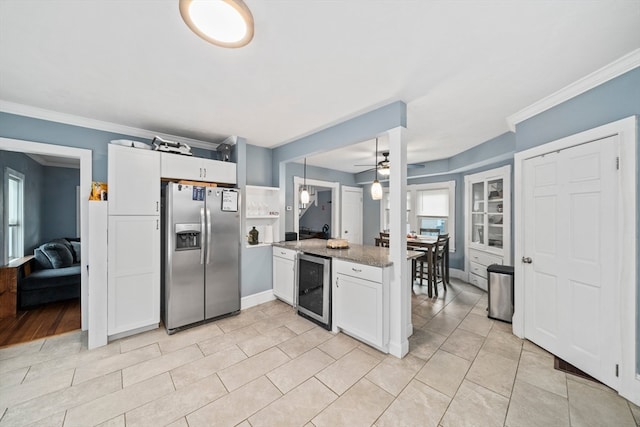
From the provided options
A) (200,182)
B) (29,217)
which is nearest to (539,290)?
(200,182)

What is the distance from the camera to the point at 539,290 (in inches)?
96.4

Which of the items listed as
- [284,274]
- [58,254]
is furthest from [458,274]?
[58,254]

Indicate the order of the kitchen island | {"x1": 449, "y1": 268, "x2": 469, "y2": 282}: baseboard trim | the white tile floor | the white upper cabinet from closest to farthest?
the white tile floor → the kitchen island → the white upper cabinet → {"x1": 449, "y1": 268, "x2": 469, "y2": 282}: baseboard trim

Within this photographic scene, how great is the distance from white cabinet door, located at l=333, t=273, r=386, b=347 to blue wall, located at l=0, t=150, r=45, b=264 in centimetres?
477

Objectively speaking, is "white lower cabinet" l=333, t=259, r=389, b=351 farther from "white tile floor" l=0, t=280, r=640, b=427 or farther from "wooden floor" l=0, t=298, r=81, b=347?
"wooden floor" l=0, t=298, r=81, b=347

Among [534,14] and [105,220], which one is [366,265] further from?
[105,220]

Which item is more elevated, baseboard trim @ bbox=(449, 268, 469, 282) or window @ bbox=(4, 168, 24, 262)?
window @ bbox=(4, 168, 24, 262)

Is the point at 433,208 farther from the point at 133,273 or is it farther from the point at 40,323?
the point at 40,323

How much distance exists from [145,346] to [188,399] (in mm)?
1118

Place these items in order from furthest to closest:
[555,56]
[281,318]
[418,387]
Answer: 1. [281,318]
2. [418,387]
3. [555,56]

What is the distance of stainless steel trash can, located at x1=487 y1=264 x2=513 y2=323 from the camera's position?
9.85 ft

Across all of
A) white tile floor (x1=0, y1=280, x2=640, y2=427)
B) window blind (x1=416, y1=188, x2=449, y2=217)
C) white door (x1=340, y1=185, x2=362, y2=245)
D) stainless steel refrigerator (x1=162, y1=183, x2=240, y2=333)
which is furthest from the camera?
white door (x1=340, y1=185, x2=362, y2=245)

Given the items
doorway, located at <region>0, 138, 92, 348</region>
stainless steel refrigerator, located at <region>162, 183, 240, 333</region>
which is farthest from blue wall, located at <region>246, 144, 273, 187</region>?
doorway, located at <region>0, 138, 92, 348</region>

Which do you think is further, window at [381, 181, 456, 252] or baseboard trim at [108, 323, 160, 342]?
window at [381, 181, 456, 252]
